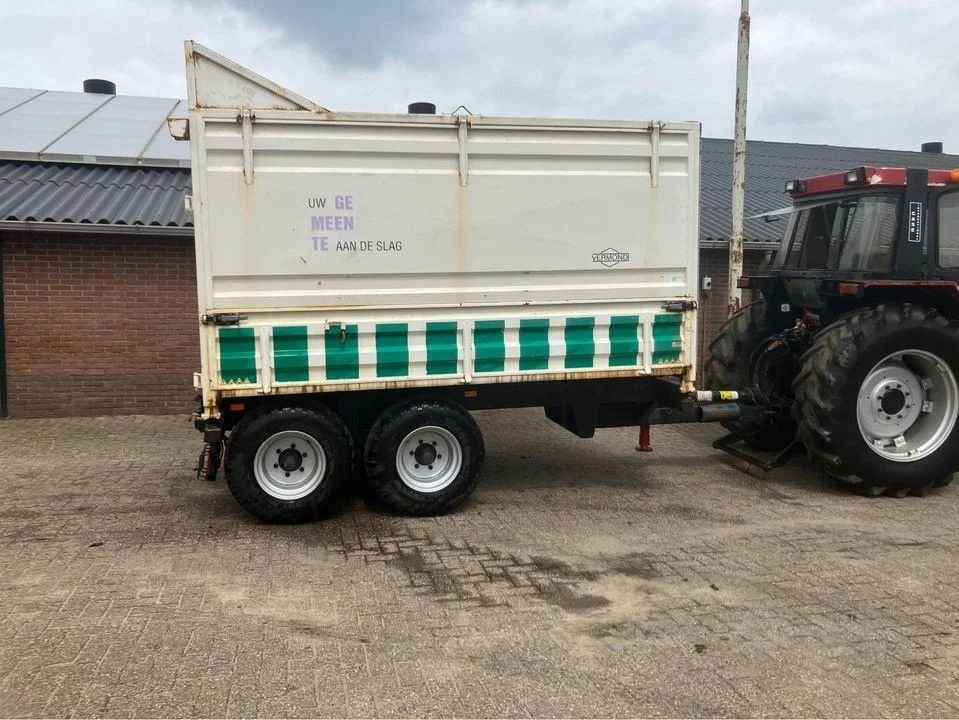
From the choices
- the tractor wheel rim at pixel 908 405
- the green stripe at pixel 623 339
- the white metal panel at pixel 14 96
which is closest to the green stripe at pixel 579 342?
the green stripe at pixel 623 339

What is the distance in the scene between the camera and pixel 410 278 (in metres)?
5.68

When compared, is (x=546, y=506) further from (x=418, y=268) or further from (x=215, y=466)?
(x=215, y=466)

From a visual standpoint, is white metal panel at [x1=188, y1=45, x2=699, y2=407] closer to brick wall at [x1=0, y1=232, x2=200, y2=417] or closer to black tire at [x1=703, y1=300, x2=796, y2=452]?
black tire at [x1=703, y1=300, x2=796, y2=452]

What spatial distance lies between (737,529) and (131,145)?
1070 cm

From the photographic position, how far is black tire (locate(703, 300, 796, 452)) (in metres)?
7.60

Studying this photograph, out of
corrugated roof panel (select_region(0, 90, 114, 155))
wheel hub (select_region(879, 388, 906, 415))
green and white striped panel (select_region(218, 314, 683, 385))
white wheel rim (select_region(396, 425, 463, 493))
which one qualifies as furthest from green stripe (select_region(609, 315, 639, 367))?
corrugated roof panel (select_region(0, 90, 114, 155))

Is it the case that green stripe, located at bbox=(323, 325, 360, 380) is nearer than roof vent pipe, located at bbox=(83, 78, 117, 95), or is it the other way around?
green stripe, located at bbox=(323, 325, 360, 380)

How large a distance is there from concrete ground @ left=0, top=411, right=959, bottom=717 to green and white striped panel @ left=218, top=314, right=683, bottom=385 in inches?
45.8

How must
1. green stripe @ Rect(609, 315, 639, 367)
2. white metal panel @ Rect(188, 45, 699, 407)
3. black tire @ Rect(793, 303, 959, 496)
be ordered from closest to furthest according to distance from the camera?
white metal panel @ Rect(188, 45, 699, 407), green stripe @ Rect(609, 315, 639, 367), black tire @ Rect(793, 303, 959, 496)

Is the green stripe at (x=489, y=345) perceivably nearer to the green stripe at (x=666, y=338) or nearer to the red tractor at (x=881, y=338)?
the green stripe at (x=666, y=338)

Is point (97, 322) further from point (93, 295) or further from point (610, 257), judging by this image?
point (610, 257)

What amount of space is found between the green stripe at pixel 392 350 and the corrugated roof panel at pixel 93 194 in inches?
194

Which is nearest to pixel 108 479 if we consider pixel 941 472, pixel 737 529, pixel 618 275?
pixel 618 275

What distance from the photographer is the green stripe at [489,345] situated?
5.82 meters
